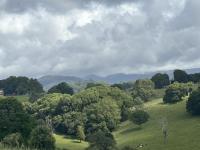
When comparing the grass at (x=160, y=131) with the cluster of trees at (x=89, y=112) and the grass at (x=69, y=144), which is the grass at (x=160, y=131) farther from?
the grass at (x=69, y=144)

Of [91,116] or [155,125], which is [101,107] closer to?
[91,116]

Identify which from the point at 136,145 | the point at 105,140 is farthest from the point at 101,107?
the point at 105,140

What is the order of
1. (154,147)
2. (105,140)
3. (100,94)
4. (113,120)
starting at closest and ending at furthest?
1. (105,140)
2. (154,147)
3. (113,120)
4. (100,94)

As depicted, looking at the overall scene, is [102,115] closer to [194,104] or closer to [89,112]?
[89,112]

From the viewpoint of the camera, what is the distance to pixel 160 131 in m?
156

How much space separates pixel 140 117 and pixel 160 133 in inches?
626

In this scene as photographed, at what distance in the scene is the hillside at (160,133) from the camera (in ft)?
445

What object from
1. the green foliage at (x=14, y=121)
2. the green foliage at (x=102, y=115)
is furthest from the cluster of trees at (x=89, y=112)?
the green foliage at (x=14, y=121)

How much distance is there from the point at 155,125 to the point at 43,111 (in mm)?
51470

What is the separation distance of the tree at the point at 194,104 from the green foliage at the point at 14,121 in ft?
182

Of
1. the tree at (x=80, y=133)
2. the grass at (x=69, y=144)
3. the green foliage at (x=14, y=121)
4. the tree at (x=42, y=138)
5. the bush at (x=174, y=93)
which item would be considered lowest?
the grass at (x=69, y=144)

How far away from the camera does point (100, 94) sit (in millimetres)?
197750

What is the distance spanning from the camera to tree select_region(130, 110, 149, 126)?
168625 mm

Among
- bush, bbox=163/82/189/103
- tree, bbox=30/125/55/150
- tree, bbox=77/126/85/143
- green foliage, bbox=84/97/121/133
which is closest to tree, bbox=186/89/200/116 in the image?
bush, bbox=163/82/189/103
